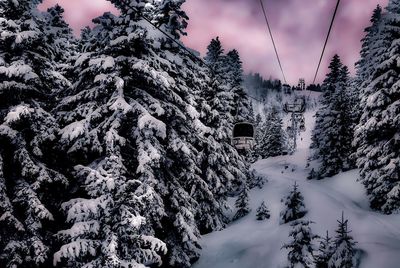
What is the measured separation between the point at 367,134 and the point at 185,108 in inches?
585

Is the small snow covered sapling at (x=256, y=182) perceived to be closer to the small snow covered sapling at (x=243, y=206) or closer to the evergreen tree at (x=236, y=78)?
the evergreen tree at (x=236, y=78)

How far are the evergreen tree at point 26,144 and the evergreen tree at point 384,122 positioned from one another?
18.7 metres

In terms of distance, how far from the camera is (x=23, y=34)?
13.1 metres

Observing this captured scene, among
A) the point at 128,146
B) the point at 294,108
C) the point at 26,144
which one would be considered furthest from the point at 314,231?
the point at 26,144

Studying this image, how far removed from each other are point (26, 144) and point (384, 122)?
1994 centimetres

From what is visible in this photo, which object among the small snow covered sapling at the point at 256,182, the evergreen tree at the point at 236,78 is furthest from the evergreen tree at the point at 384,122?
the small snow covered sapling at the point at 256,182

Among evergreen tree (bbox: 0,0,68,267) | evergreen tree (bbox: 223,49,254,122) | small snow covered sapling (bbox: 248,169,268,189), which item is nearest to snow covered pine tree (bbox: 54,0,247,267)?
evergreen tree (bbox: 0,0,68,267)

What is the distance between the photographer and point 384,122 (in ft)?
75.2

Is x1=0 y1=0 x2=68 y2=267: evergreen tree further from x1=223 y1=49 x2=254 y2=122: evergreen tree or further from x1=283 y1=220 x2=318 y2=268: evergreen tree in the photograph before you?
x1=223 y1=49 x2=254 y2=122: evergreen tree

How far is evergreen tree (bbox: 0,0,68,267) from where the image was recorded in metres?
12.2

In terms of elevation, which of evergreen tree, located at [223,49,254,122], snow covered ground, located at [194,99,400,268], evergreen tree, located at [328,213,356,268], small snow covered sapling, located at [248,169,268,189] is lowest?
snow covered ground, located at [194,99,400,268]

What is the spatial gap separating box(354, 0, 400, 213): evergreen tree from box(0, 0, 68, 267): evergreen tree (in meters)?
18.7

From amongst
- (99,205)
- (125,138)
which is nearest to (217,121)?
(125,138)

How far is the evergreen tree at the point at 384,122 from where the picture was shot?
885 inches
